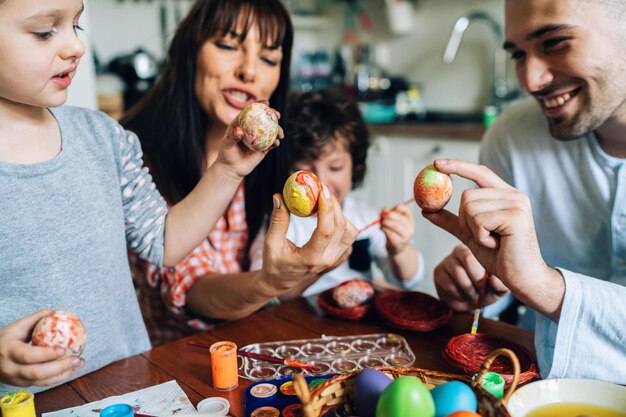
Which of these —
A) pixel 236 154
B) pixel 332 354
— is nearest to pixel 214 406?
pixel 332 354

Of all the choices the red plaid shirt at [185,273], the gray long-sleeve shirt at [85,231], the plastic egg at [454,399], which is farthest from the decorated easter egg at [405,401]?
the red plaid shirt at [185,273]

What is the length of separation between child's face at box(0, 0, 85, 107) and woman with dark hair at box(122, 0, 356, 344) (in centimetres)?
63

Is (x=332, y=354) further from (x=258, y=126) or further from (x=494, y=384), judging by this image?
(x=258, y=126)

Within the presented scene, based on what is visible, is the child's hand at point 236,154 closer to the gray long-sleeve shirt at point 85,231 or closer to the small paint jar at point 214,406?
the gray long-sleeve shirt at point 85,231

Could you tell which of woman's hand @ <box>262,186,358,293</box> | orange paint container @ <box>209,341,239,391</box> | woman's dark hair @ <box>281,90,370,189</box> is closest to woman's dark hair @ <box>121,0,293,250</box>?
woman's dark hair @ <box>281,90,370,189</box>

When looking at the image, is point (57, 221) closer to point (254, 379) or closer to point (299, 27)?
point (254, 379)

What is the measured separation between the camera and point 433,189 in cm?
116

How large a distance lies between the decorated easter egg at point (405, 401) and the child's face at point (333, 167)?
1.19 m

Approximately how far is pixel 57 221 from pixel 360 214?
4.01 ft

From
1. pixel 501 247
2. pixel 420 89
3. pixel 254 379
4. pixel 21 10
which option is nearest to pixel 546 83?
pixel 501 247

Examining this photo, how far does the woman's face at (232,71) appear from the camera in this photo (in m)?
1.63

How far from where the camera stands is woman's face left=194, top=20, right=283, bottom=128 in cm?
163

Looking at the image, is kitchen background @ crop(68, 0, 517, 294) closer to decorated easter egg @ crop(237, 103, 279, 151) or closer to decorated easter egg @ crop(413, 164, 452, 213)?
decorated easter egg @ crop(413, 164, 452, 213)

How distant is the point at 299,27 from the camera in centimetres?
454
